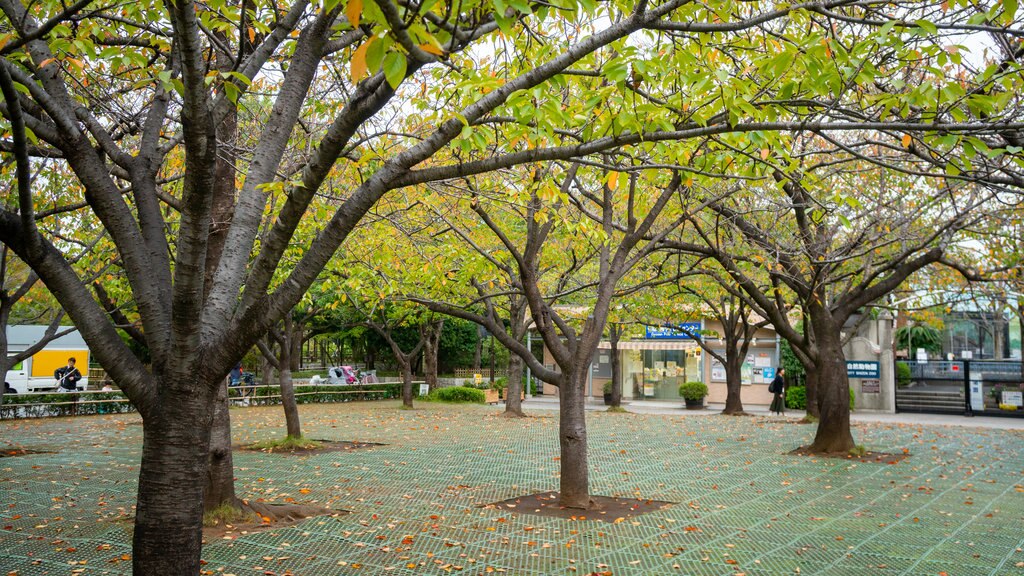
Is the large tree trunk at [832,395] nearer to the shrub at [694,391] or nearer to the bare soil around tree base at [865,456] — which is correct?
the bare soil around tree base at [865,456]

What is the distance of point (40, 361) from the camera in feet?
92.9

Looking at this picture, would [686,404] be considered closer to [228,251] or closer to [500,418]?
[500,418]

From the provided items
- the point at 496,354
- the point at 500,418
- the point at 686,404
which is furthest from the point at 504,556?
the point at 496,354

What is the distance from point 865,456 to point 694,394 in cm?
1476

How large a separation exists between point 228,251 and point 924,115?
4.12 metres

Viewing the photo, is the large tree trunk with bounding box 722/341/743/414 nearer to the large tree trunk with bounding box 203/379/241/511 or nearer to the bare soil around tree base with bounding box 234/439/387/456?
the bare soil around tree base with bounding box 234/439/387/456

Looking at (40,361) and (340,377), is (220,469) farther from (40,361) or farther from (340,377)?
(340,377)

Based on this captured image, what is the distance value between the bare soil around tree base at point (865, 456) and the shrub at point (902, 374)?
63.6 feet

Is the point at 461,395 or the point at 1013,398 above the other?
the point at 1013,398

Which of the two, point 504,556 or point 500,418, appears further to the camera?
point 500,418

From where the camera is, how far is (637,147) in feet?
21.5

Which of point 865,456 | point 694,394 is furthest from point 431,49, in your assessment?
point 694,394

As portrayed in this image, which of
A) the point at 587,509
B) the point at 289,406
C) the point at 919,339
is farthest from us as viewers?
the point at 919,339

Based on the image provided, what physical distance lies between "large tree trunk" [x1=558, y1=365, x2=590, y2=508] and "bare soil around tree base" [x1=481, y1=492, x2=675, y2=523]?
153 mm
